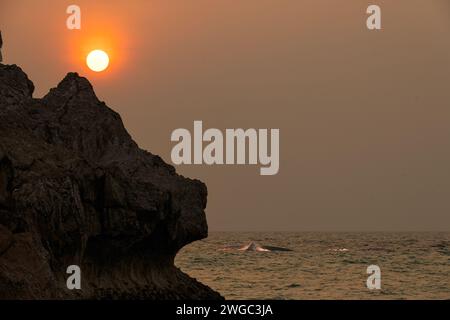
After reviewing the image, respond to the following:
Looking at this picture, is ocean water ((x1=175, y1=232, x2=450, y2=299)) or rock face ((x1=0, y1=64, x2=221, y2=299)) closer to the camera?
rock face ((x1=0, y1=64, x2=221, y2=299))

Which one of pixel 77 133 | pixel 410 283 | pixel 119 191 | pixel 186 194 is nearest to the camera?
pixel 119 191

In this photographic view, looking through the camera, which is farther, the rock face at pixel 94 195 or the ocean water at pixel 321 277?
the ocean water at pixel 321 277

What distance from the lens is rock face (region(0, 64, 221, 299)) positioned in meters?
39.5

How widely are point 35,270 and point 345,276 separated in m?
76.4

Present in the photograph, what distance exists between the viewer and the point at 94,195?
147ft

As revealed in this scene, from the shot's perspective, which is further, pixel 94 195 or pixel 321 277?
pixel 321 277

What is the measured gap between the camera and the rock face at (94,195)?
130 feet

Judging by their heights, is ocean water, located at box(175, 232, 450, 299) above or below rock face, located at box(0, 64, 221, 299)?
below

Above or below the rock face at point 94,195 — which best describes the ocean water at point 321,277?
below

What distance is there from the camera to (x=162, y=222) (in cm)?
5134
